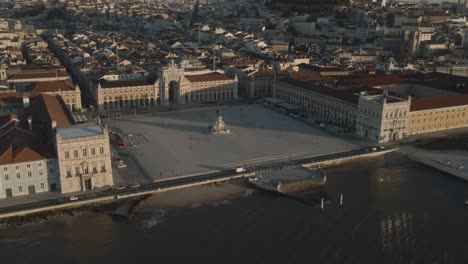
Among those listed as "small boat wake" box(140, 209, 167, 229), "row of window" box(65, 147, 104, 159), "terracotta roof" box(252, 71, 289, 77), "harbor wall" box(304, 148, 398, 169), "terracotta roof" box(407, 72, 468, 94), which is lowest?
"small boat wake" box(140, 209, 167, 229)

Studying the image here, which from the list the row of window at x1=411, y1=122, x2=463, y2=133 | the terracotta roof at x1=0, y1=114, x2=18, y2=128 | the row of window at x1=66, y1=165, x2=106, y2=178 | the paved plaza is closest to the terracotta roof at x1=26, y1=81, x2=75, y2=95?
the paved plaza

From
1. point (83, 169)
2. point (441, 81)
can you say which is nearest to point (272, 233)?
point (83, 169)

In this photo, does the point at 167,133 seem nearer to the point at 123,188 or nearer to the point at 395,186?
the point at 123,188

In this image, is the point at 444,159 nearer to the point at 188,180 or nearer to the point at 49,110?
the point at 188,180

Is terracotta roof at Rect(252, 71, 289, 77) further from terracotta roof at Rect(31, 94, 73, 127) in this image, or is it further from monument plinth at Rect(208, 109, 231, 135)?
terracotta roof at Rect(31, 94, 73, 127)

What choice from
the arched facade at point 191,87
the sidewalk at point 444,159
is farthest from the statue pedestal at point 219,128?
the sidewalk at point 444,159

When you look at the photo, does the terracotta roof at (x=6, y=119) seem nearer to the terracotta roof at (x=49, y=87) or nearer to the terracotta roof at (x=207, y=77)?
the terracotta roof at (x=49, y=87)
